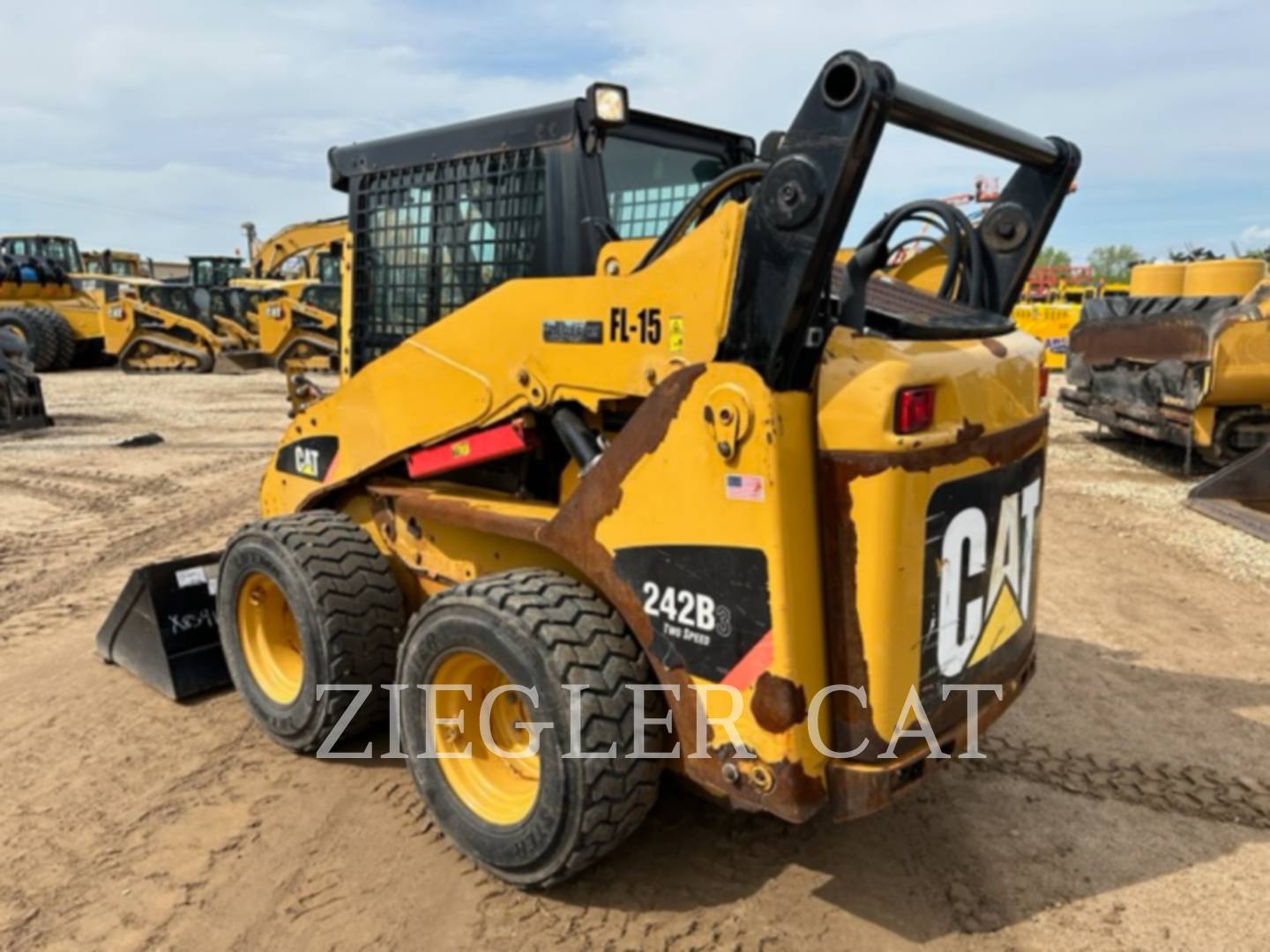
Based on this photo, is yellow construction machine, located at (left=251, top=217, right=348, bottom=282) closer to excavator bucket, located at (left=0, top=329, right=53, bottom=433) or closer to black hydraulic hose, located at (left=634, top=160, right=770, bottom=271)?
excavator bucket, located at (left=0, top=329, right=53, bottom=433)

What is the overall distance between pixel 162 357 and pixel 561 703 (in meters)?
20.0

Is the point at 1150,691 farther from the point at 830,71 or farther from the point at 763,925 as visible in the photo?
the point at 830,71

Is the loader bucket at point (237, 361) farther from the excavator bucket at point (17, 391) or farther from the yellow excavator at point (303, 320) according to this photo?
the excavator bucket at point (17, 391)

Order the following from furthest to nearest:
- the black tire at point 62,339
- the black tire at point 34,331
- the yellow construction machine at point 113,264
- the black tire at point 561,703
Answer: the yellow construction machine at point 113,264 → the black tire at point 62,339 → the black tire at point 34,331 → the black tire at point 561,703

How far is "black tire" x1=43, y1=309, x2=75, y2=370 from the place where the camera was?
1889cm

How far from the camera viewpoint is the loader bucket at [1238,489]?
759 cm

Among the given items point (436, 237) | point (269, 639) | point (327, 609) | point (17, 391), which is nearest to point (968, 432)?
point (436, 237)

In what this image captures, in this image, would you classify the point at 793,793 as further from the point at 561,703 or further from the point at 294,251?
the point at 294,251

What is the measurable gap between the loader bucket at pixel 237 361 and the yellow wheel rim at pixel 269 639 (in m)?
17.3

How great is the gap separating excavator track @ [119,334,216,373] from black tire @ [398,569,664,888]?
1898 centimetres

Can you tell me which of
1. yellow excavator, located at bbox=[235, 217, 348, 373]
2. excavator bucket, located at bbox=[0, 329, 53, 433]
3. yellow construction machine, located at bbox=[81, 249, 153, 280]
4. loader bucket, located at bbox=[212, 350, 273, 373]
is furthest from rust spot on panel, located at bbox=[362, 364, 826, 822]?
yellow construction machine, located at bbox=[81, 249, 153, 280]

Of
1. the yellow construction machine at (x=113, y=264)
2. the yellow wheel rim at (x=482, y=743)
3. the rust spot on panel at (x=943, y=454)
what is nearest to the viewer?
the rust spot on panel at (x=943, y=454)

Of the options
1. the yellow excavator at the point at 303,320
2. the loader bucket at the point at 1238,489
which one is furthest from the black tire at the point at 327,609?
the yellow excavator at the point at 303,320

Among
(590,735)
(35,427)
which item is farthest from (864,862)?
(35,427)
